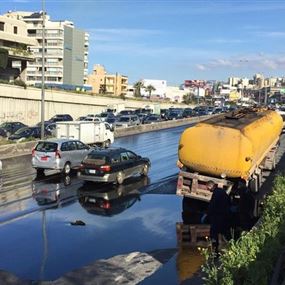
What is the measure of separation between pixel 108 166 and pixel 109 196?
2252mm

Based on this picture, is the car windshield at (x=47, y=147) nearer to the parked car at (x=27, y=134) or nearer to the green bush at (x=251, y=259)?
the parked car at (x=27, y=134)

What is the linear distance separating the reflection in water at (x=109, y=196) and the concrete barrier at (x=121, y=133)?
41.5 feet

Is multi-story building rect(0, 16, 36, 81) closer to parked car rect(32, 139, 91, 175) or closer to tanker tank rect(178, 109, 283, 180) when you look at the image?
parked car rect(32, 139, 91, 175)

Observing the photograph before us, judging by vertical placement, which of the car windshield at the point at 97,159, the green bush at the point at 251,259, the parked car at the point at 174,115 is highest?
the green bush at the point at 251,259

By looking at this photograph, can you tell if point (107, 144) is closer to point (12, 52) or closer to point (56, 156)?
point (56, 156)

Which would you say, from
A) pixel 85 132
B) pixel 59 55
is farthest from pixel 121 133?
pixel 59 55

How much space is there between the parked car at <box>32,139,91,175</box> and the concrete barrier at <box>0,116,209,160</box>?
25.6 ft

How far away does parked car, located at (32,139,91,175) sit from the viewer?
2547 cm

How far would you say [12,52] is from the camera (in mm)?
75188

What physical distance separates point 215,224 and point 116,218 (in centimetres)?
494

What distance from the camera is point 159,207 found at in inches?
712

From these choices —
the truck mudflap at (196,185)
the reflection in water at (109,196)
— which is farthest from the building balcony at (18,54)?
the truck mudflap at (196,185)

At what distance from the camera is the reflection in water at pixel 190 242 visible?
11000 mm

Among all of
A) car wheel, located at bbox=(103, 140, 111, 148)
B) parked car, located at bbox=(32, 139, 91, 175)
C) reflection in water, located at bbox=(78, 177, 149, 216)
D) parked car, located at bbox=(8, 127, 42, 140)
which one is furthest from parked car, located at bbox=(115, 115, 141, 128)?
reflection in water, located at bbox=(78, 177, 149, 216)
